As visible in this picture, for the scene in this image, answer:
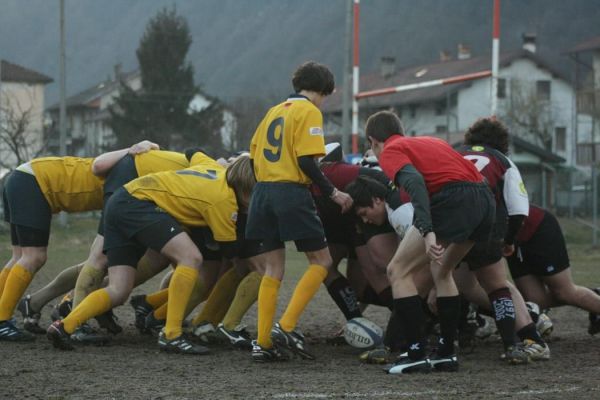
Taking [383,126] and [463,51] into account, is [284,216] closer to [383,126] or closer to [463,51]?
[383,126]

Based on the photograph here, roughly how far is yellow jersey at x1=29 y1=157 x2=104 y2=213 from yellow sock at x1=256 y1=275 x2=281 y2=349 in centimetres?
193

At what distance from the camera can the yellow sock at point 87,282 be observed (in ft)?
25.1

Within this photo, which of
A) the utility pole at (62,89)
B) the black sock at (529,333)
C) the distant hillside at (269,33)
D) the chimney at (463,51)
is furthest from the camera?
the distant hillside at (269,33)

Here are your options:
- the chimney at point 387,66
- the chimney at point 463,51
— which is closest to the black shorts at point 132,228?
the chimney at point 387,66

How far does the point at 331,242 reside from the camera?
798 centimetres

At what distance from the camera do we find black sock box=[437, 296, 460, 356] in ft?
21.2

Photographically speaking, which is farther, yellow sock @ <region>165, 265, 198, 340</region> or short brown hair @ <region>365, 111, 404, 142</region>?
yellow sock @ <region>165, 265, 198, 340</region>

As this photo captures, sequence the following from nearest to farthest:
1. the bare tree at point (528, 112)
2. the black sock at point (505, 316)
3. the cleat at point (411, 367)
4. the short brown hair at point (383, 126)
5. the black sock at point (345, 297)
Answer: the cleat at point (411, 367)
the short brown hair at point (383, 126)
the black sock at point (505, 316)
the black sock at point (345, 297)
the bare tree at point (528, 112)

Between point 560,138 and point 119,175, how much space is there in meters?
52.7

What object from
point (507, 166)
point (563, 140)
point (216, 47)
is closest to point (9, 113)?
point (507, 166)

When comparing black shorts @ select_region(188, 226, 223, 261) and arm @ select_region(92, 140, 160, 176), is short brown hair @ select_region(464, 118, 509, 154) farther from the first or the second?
arm @ select_region(92, 140, 160, 176)

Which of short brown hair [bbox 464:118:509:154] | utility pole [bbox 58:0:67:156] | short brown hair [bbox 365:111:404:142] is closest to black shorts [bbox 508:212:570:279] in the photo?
short brown hair [bbox 464:118:509:154]

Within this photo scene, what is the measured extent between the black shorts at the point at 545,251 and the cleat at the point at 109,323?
3267 mm

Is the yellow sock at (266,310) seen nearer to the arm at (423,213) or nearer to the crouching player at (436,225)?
the crouching player at (436,225)
